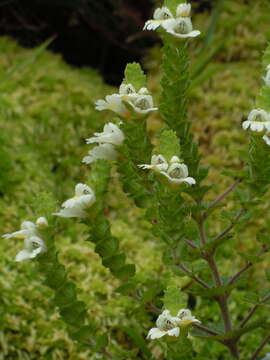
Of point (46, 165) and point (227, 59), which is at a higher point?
point (227, 59)

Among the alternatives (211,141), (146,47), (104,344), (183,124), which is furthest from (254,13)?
(104,344)

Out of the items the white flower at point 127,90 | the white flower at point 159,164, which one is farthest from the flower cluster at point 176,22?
the white flower at point 159,164

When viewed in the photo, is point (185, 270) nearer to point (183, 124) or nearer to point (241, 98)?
point (183, 124)

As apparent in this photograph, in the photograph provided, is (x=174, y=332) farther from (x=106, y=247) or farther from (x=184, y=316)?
(x=106, y=247)

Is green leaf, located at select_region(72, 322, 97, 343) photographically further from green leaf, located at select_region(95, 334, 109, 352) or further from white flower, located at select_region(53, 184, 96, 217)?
white flower, located at select_region(53, 184, 96, 217)

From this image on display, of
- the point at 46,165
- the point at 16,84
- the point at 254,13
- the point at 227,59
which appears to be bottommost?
the point at 46,165

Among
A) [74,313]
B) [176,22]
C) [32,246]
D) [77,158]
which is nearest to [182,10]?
[176,22]

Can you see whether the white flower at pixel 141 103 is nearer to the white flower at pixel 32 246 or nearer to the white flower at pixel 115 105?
the white flower at pixel 115 105

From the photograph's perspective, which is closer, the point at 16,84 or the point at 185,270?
the point at 185,270
